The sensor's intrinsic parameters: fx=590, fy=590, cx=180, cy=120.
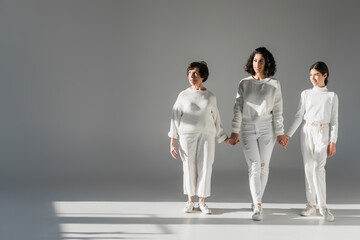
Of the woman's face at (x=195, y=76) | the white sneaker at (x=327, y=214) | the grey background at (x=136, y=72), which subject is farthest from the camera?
the grey background at (x=136, y=72)

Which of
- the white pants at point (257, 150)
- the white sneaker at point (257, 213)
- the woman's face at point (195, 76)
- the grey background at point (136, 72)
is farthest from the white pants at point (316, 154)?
the grey background at point (136, 72)

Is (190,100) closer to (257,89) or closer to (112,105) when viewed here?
(257,89)

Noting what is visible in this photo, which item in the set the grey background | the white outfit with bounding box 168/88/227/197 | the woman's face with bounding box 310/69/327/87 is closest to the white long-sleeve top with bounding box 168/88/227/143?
the white outfit with bounding box 168/88/227/197

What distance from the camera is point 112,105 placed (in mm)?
8031

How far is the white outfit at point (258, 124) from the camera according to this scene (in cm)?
536

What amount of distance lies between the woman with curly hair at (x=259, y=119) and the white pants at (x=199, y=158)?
0.85 feet

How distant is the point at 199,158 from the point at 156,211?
656 millimetres

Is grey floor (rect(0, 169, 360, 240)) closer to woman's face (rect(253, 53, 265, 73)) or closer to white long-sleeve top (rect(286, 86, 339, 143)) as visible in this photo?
white long-sleeve top (rect(286, 86, 339, 143))

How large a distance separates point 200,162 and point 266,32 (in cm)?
330

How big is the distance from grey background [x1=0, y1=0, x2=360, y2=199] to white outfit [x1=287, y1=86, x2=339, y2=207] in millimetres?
2277

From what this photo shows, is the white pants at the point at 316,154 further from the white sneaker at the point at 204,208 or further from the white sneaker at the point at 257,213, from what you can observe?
the white sneaker at the point at 204,208

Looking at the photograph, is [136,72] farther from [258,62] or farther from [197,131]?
[258,62]

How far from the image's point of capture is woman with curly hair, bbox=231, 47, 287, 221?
5.36 meters

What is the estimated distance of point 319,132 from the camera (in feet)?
17.3
